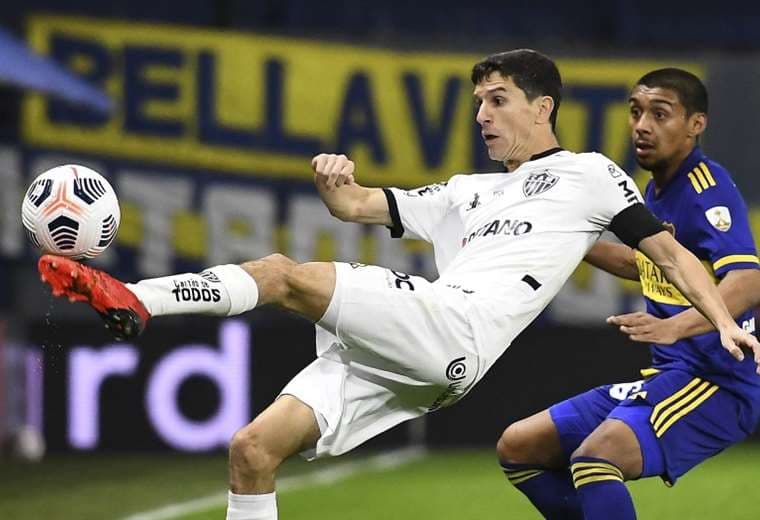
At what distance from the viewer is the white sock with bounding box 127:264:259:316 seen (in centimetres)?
473

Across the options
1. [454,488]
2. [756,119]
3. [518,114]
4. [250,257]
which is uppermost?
[518,114]

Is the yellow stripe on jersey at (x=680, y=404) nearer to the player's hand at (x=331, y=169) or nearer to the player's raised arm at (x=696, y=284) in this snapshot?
the player's raised arm at (x=696, y=284)

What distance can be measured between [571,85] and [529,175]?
20.9 ft

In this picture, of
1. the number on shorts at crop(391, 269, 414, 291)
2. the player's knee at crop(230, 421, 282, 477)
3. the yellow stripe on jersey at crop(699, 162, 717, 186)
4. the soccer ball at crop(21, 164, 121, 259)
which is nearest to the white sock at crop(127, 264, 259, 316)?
the soccer ball at crop(21, 164, 121, 259)

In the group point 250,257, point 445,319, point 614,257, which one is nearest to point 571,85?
point 250,257

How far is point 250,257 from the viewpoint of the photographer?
1163 centimetres

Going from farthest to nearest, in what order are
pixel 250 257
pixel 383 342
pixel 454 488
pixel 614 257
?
pixel 250 257 → pixel 454 488 → pixel 614 257 → pixel 383 342

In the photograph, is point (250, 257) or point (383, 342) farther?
point (250, 257)

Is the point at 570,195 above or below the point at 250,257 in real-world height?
above

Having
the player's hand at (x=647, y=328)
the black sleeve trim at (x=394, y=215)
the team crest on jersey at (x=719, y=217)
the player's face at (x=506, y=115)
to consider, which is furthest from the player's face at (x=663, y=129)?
the black sleeve trim at (x=394, y=215)

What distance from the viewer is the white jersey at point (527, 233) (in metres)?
5.42

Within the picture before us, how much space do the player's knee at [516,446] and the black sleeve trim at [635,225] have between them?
84 centimetres

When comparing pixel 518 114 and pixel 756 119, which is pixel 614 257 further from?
pixel 756 119

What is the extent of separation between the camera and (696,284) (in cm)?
525
